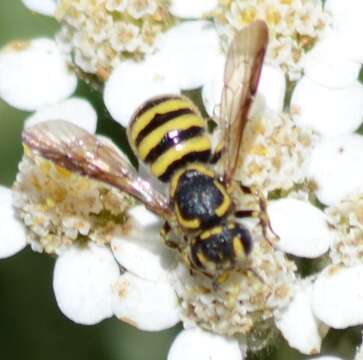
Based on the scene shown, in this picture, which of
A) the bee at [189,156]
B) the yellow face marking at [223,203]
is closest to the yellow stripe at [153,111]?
the bee at [189,156]

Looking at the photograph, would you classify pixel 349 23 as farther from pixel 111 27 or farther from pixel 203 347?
pixel 203 347

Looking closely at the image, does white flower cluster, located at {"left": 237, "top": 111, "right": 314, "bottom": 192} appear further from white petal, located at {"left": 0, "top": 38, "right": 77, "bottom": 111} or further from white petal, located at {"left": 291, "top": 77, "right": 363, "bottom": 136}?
white petal, located at {"left": 0, "top": 38, "right": 77, "bottom": 111}

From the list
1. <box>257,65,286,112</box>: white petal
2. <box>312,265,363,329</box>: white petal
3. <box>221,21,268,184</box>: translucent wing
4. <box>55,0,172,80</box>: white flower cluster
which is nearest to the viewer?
<box>221,21,268,184</box>: translucent wing

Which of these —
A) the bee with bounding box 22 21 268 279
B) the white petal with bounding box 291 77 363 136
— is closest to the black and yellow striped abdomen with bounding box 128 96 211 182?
the bee with bounding box 22 21 268 279

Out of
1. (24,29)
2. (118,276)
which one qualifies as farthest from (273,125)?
(24,29)

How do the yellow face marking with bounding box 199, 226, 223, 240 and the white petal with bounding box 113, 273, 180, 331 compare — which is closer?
the yellow face marking with bounding box 199, 226, 223, 240

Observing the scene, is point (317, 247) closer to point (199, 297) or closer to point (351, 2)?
point (199, 297)

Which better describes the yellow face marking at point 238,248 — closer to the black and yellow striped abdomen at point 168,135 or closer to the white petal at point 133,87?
the black and yellow striped abdomen at point 168,135
